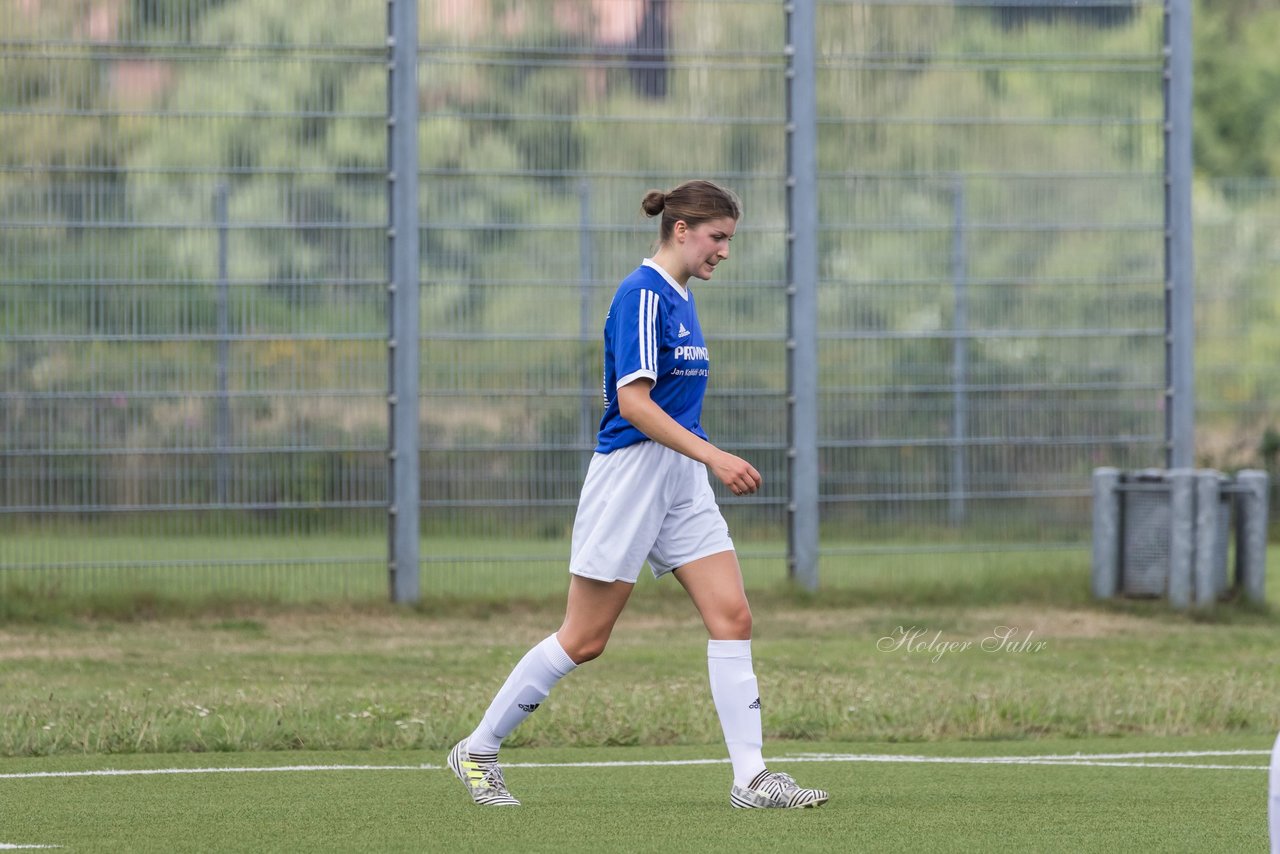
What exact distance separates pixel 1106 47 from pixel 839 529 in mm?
3717

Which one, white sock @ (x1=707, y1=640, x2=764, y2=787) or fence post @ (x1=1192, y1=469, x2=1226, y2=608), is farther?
fence post @ (x1=1192, y1=469, x2=1226, y2=608)

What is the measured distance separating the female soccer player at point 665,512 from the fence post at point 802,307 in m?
7.86

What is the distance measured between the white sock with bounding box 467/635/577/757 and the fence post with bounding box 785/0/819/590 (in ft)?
25.9

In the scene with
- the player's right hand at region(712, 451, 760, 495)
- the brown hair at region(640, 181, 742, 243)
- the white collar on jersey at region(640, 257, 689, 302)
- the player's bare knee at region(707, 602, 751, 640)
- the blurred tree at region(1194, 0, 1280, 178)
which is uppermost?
the blurred tree at region(1194, 0, 1280, 178)

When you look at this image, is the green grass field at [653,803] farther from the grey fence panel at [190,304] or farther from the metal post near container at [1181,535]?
the grey fence panel at [190,304]

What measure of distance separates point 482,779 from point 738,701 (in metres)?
0.83

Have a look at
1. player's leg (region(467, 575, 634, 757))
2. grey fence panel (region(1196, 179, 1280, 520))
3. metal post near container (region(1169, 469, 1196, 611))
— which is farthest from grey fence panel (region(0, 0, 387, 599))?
grey fence panel (region(1196, 179, 1280, 520))

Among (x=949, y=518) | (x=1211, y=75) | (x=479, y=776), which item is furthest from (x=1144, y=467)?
(x=1211, y=75)

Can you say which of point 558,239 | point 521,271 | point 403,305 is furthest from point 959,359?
point 403,305

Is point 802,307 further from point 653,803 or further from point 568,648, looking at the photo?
point 568,648

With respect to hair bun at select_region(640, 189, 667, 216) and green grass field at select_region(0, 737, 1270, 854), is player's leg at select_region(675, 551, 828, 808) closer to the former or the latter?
green grass field at select_region(0, 737, 1270, 854)

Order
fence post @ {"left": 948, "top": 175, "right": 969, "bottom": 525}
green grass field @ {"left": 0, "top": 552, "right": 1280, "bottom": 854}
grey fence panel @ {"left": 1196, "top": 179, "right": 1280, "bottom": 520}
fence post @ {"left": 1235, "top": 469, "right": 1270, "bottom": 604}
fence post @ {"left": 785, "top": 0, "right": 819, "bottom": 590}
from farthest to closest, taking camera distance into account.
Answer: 1. grey fence panel @ {"left": 1196, "top": 179, "right": 1280, "bottom": 520}
2. fence post @ {"left": 948, "top": 175, "right": 969, "bottom": 525}
3. fence post @ {"left": 785, "top": 0, "right": 819, "bottom": 590}
4. fence post @ {"left": 1235, "top": 469, "right": 1270, "bottom": 604}
5. green grass field @ {"left": 0, "top": 552, "right": 1280, "bottom": 854}

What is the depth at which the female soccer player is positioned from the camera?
6.60 metres

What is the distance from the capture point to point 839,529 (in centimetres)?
1474
